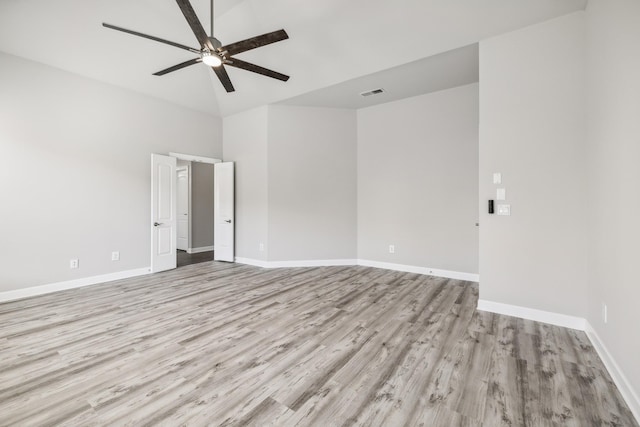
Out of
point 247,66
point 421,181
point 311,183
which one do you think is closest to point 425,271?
point 421,181

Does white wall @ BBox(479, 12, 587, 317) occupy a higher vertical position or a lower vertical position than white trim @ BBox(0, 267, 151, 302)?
higher

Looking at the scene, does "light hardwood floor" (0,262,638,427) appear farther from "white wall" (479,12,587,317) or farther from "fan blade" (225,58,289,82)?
"fan blade" (225,58,289,82)

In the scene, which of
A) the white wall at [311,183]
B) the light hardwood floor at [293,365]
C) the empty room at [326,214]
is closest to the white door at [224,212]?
the empty room at [326,214]

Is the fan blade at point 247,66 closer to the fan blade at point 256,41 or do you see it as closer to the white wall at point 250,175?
the fan blade at point 256,41

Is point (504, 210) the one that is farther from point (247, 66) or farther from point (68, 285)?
point (68, 285)

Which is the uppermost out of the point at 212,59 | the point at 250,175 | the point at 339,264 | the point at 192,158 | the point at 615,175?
the point at 212,59

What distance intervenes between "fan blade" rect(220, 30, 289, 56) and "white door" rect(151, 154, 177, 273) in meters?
2.87

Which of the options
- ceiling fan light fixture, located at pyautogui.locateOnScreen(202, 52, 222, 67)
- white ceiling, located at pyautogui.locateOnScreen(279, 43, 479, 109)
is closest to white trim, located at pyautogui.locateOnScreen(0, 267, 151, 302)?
ceiling fan light fixture, located at pyautogui.locateOnScreen(202, 52, 222, 67)

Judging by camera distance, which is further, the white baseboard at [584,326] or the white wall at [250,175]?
the white wall at [250,175]

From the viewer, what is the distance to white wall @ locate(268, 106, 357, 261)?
5258mm

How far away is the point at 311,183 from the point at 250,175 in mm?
1309

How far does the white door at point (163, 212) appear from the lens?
4789 millimetres

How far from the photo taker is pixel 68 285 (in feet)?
12.7

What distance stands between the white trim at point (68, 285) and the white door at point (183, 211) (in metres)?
2.76
